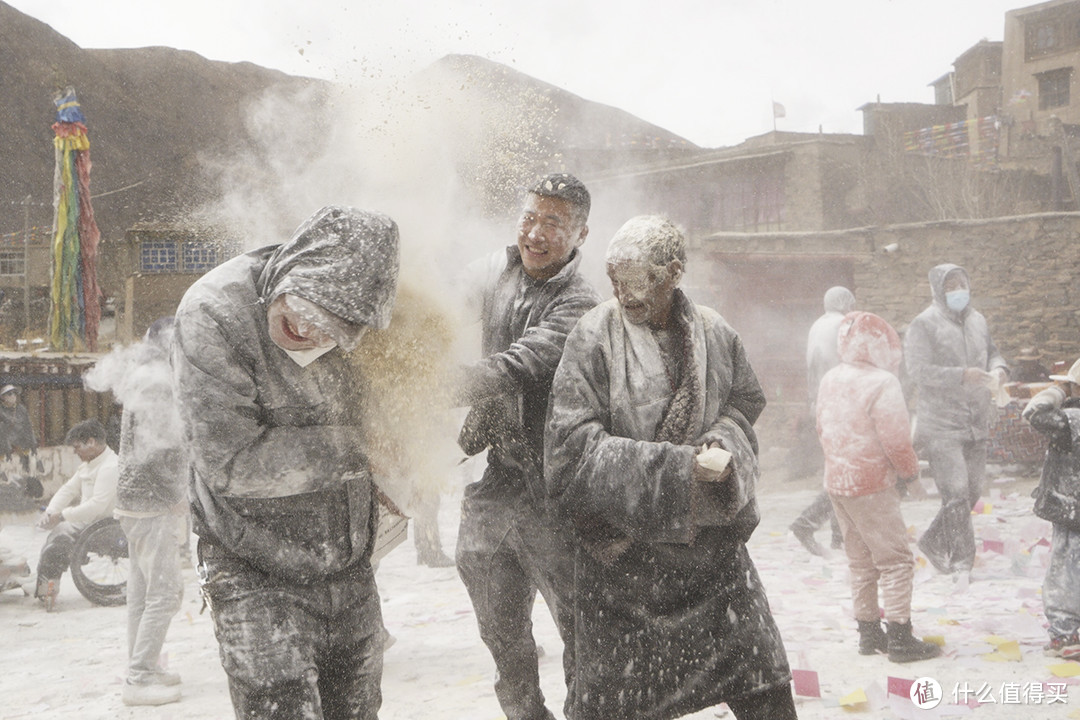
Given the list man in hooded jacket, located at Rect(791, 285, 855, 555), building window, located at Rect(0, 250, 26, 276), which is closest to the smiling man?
man in hooded jacket, located at Rect(791, 285, 855, 555)

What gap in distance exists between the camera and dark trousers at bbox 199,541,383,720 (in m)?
2.15

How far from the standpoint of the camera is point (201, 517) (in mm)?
2248

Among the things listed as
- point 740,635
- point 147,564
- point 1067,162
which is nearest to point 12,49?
point 147,564

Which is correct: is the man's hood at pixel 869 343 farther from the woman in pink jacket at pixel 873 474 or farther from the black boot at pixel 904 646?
the black boot at pixel 904 646

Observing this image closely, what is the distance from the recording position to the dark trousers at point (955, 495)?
597 centimetres

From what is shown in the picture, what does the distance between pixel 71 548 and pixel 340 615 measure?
18.2 ft

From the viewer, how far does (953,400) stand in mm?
5973

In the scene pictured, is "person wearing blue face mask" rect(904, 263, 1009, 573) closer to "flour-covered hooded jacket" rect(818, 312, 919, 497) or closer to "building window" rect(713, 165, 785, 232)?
"flour-covered hooded jacket" rect(818, 312, 919, 497)

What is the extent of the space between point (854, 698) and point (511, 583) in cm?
207

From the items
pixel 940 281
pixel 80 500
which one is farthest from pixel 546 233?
pixel 80 500

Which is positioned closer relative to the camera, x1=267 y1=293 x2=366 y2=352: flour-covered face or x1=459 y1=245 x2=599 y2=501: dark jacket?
x1=267 y1=293 x2=366 y2=352: flour-covered face

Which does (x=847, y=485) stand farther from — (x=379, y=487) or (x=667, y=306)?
(x=379, y=487)

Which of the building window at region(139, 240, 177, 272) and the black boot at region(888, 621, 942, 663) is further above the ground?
the building window at region(139, 240, 177, 272)

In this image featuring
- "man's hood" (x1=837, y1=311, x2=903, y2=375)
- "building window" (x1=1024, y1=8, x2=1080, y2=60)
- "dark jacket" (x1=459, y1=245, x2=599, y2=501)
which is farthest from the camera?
"building window" (x1=1024, y1=8, x2=1080, y2=60)
